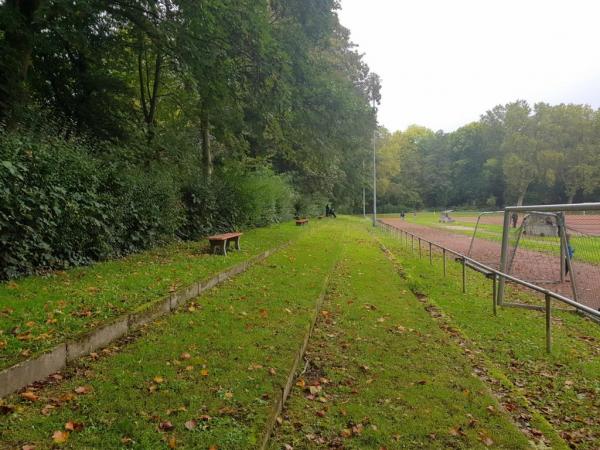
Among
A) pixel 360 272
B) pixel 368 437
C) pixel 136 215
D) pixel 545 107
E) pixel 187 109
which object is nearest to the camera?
pixel 368 437

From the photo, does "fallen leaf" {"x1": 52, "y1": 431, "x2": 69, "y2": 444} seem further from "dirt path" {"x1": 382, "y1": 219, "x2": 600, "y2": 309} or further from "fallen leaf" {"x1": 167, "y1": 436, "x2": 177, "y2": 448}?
"dirt path" {"x1": 382, "y1": 219, "x2": 600, "y2": 309}

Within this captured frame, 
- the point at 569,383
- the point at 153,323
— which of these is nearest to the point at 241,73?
the point at 153,323

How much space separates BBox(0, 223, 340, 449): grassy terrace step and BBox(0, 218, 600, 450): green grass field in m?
0.01

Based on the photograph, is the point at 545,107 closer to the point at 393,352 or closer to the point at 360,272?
the point at 360,272

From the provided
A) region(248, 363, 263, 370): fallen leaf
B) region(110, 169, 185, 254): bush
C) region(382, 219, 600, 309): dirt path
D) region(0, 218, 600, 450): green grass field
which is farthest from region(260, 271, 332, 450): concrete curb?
region(110, 169, 185, 254): bush

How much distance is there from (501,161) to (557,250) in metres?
72.1

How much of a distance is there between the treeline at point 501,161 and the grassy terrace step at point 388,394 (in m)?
64.0

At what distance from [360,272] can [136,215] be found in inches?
219

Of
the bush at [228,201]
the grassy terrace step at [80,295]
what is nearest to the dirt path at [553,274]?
→ the grassy terrace step at [80,295]

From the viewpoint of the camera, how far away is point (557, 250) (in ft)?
27.7

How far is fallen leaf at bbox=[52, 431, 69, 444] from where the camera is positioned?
2.55 m

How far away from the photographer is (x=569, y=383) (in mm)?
4523

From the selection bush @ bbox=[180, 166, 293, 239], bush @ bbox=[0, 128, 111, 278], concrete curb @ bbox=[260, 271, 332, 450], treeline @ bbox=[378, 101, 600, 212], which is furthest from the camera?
treeline @ bbox=[378, 101, 600, 212]

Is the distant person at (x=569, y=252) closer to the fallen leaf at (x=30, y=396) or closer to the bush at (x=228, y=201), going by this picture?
the fallen leaf at (x=30, y=396)
